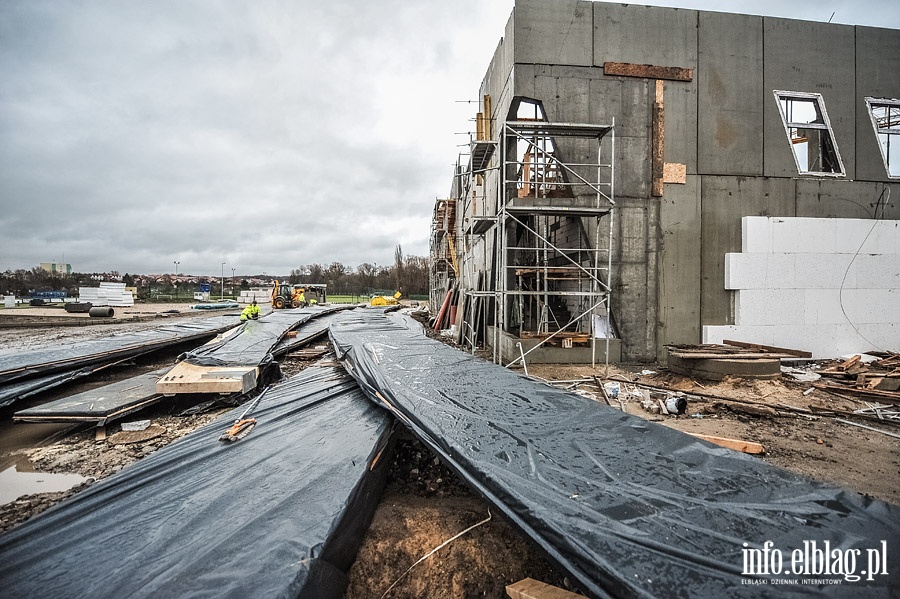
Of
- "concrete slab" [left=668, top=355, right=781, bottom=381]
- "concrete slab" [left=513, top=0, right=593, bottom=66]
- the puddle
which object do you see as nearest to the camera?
the puddle

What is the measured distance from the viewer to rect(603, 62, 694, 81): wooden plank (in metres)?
9.09

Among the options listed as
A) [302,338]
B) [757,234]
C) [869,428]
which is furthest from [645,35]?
[302,338]

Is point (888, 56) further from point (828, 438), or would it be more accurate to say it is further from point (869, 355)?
point (828, 438)

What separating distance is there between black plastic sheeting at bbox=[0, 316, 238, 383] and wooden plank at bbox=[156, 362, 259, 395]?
2.46 meters

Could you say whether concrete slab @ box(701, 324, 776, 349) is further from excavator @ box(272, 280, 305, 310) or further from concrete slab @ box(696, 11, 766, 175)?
excavator @ box(272, 280, 305, 310)

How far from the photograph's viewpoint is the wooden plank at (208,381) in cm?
560

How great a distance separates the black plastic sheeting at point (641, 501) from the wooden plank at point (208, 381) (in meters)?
3.50

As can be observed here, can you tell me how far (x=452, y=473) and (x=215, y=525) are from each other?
76.3 inches

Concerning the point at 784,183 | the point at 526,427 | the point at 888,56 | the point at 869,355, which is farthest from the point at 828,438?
the point at 888,56

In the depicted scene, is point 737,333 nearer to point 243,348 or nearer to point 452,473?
point 452,473

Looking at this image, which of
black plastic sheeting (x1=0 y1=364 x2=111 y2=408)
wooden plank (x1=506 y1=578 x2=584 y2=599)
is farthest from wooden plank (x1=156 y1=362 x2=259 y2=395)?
wooden plank (x1=506 y1=578 x2=584 y2=599)

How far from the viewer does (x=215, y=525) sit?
2199 mm

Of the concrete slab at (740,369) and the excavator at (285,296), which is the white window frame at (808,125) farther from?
the excavator at (285,296)

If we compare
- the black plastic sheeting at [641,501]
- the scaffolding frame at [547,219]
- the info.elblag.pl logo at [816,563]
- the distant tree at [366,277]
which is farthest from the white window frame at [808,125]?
the distant tree at [366,277]
